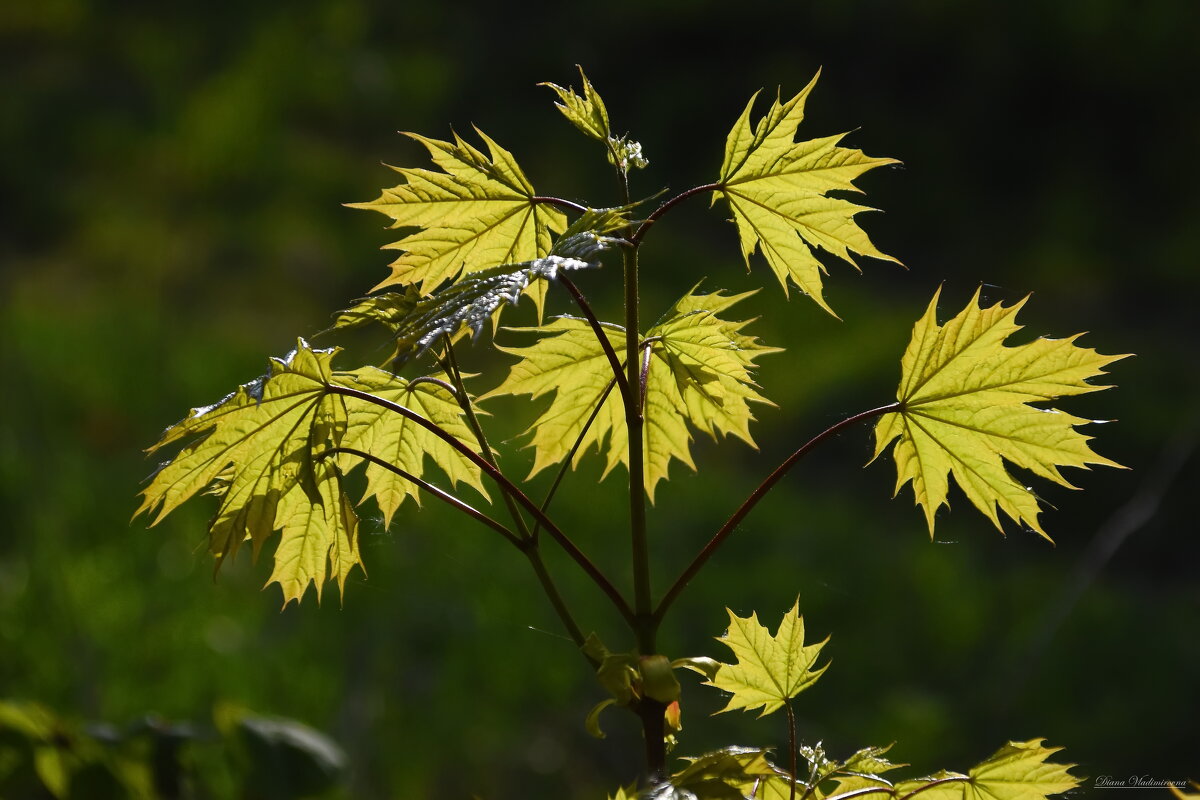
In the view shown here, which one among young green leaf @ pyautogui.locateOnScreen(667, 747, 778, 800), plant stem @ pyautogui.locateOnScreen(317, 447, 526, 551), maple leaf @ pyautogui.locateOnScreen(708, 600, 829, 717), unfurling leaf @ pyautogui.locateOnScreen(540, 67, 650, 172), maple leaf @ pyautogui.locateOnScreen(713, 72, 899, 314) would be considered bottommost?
young green leaf @ pyautogui.locateOnScreen(667, 747, 778, 800)

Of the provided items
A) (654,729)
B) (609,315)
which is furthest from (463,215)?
(609,315)

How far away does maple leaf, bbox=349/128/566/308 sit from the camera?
68 cm

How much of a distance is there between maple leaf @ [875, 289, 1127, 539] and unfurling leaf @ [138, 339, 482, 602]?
11.0 inches

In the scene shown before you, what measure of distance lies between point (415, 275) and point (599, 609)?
231cm

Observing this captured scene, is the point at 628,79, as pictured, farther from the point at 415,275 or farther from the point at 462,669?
the point at 415,275

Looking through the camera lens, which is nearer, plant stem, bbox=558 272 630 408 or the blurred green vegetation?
plant stem, bbox=558 272 630 408

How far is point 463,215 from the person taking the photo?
687 mm

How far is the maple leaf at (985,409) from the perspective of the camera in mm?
621

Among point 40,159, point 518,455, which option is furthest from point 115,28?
point 518,455

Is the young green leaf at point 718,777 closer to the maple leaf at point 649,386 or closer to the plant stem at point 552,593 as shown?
the plant stem at point 552,593

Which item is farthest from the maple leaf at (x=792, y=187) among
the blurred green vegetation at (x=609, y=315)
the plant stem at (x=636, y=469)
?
the blurred green vegetation at (x=609, y=315)

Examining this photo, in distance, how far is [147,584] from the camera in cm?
289

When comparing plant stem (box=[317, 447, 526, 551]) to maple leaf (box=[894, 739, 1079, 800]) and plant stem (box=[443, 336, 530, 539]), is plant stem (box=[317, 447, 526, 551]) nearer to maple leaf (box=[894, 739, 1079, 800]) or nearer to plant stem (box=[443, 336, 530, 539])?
plant stem (box=[443, 336, 530, 539])

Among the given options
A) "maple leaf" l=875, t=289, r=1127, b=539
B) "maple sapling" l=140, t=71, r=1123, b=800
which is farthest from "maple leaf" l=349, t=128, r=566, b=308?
"maple leaf" l=875, t=289, r=1127, b=539
